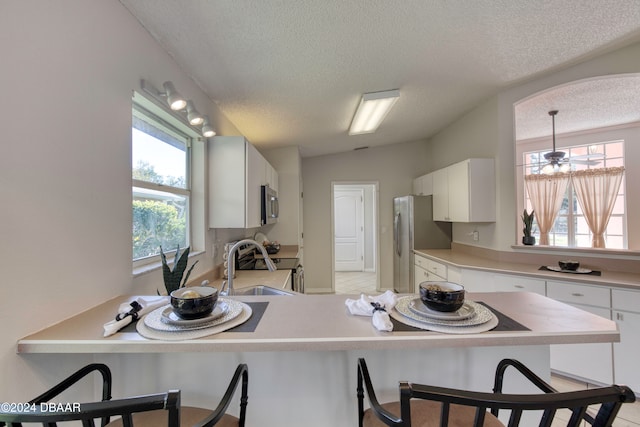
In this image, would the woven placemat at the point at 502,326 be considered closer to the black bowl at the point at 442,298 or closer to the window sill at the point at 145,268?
the black bowl at the point at 442,298

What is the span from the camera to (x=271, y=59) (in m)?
1.78

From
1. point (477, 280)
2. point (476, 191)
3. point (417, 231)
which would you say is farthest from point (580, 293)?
point (417, 231)

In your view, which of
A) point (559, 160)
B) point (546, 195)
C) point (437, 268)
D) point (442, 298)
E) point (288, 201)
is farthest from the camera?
point (546, 195)

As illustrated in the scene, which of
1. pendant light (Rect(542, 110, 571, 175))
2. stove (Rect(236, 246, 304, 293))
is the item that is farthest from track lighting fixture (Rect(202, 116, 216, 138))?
pendant light (Rect(542, 110, 571, 175))

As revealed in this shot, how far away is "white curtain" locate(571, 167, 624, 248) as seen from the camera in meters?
4.32

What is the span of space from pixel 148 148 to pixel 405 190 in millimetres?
4281

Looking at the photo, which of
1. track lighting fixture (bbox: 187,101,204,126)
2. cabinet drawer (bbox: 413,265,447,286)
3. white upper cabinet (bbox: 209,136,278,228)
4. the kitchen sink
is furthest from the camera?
cabinet drawer (bbox: 413,265,447,286)

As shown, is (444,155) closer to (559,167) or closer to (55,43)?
(559,167)

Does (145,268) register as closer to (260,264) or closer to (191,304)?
(191,304)

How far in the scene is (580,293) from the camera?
2150mm

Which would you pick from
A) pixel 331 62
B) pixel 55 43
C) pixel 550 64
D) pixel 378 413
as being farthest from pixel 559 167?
pixel 55 43

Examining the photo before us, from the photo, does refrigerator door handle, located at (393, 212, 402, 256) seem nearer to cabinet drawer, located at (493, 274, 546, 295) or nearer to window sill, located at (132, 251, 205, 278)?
cabinet drawer, located at (493, 274, 546, 295)

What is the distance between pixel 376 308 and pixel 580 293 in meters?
2.20

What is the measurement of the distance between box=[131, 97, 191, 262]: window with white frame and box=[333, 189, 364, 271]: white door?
195 inches
